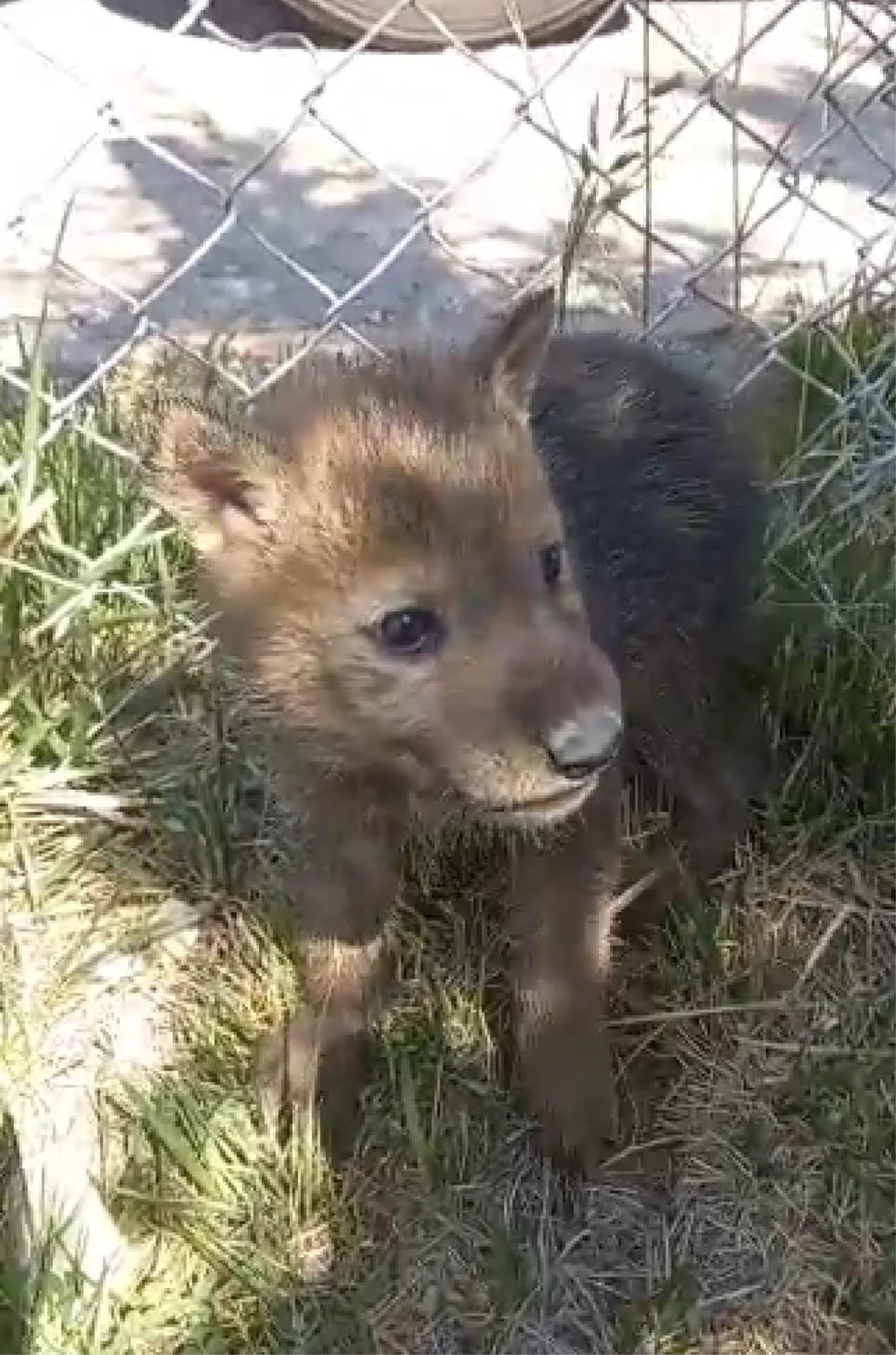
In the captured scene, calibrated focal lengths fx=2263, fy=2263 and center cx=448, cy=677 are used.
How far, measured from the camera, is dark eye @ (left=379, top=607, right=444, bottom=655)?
2.36 metres

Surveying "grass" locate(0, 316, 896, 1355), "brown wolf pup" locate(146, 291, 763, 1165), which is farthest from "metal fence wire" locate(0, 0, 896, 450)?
"brown wolf pup" locate(146, 291, 763, 1165)

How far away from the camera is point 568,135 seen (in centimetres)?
516

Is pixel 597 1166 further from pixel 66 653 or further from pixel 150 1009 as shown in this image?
pixel 66 653

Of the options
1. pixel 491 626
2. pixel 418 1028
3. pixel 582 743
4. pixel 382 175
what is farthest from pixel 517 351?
pixel 382 175

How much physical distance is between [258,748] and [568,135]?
267cm

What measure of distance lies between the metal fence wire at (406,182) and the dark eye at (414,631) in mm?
1065

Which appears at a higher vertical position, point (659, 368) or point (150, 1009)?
point (659, 368)

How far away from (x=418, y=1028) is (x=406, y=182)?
2625 millimetres

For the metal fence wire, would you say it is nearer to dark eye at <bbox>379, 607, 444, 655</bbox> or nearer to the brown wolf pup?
the brown wolf pup

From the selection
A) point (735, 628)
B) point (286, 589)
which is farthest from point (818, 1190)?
point (286, 589)

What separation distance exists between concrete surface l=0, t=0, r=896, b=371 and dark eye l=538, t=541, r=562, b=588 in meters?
1.37

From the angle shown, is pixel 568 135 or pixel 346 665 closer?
pixel 346 665

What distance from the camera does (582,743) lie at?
88.6 inches

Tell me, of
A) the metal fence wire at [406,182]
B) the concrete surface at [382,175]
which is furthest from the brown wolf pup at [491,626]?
the concrete surface at [382,175]
